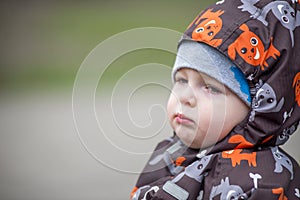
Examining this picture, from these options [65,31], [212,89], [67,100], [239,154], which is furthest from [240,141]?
[65,31]

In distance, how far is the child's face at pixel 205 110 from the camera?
5.06 ft

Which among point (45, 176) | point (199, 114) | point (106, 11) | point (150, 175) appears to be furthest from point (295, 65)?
point (106, 11)

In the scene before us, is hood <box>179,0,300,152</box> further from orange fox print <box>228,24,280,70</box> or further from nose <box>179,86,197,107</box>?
nose <box>179,86,197,107</box>

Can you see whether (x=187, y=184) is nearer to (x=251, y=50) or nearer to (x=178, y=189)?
(x=178, y=189)

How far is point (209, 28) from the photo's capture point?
1.57 m

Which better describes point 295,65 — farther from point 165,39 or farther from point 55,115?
point 55,115

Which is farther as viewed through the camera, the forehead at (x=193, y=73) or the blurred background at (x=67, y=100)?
the blurred background at (x=67, y=100)

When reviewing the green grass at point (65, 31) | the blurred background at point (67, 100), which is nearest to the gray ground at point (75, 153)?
the blurred background at point (67, 100)

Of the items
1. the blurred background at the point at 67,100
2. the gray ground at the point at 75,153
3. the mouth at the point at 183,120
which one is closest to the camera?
the mouth at the point at 183,120

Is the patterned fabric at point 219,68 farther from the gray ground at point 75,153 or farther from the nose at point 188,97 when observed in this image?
the gray ground at point 75,153

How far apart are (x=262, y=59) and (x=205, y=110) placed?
0.21 metres

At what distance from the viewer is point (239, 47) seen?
1.51 m

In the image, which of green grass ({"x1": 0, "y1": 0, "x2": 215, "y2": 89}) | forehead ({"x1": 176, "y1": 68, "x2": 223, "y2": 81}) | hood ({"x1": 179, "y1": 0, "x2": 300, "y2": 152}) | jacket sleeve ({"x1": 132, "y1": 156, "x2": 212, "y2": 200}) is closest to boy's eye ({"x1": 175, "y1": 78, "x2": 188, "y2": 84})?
forehead ({"x1": 176, "y1": 68, "x2": 223, "y2": 81})

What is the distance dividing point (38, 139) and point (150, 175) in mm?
1830
